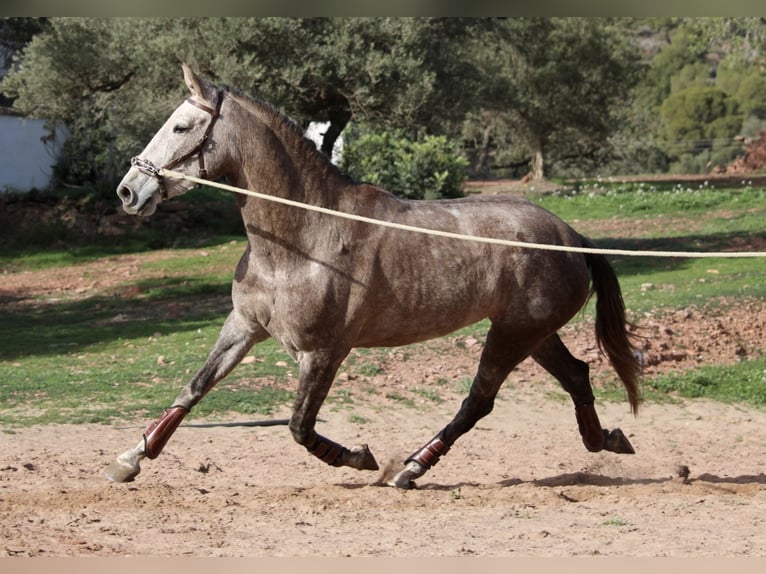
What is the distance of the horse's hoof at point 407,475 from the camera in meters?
6.96

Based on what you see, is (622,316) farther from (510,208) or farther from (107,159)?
(107,159)

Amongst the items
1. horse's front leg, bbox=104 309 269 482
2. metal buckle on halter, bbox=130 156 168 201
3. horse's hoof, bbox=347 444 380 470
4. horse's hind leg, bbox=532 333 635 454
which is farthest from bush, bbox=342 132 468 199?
metal buckle on halter, bbox=130 156 168 201

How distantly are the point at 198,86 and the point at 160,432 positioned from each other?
2094 mm

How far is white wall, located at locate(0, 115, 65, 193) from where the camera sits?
26.2 m

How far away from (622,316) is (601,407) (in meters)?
2.68

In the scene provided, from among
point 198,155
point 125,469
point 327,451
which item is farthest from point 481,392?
point 198,155

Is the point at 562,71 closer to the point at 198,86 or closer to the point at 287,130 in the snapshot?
the point at 287,130

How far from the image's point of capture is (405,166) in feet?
76.8

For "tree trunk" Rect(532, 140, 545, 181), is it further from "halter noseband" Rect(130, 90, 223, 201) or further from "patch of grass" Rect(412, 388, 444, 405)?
"halter noseband" Rect(130, 90, 223, 201)

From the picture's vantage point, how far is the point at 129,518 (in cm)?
576

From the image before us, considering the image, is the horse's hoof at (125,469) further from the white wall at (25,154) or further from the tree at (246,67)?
the white wall at (25,154)

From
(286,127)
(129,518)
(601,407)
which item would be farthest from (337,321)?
(601,407)

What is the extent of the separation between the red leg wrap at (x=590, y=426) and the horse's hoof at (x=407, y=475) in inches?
49.4

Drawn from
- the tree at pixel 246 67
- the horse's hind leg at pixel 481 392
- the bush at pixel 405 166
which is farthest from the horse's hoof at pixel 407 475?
the bush at pixel 405 166
